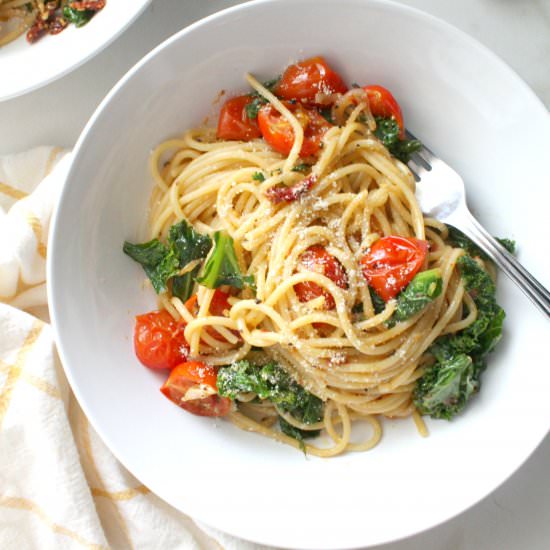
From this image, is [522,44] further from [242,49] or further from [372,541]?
[372,541]

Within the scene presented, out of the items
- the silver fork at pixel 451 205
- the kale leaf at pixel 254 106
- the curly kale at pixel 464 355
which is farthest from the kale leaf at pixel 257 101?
the curly kale at pixel 464 355

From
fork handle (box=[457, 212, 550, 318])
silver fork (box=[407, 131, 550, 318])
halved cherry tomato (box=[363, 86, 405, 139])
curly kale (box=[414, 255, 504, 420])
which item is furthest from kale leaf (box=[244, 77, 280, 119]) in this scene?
curly kale (box=[414, 255, 504, 420])

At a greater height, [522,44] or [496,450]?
[522,44]

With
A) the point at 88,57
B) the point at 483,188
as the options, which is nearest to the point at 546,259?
the point at 483,188

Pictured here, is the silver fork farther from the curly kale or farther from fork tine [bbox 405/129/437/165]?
the curly kale

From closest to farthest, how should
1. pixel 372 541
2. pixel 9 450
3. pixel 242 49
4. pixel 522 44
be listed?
pixel 372 541 → pixel 242 49 → pixel 9 450 → pixel 522 44

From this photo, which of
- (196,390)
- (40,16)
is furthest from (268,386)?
(40,16)
